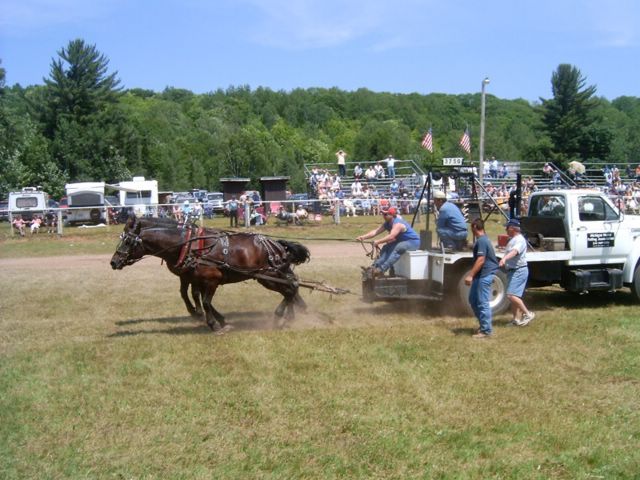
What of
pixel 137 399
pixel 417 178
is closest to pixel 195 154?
pixel 417 178

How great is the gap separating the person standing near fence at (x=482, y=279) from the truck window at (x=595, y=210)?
2.85 m

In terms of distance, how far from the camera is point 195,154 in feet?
305

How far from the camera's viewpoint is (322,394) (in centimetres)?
747

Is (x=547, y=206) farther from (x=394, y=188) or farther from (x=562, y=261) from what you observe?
(x=394, y=188)

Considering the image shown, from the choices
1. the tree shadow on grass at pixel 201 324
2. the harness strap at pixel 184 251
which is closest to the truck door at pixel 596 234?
the tree shadow on grass at pixel 201 324

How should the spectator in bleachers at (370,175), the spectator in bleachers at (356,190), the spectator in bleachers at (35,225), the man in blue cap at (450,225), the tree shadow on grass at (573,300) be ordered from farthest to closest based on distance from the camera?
the spectator in bleachers at (370,175)
the spectator in bleachers at (356,190)
the spectator in bleachers at (35,225)
the tree shadow on grass at (573,300)
the man in blue cap at (450,225)

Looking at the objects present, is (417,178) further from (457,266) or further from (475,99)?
(475,99)

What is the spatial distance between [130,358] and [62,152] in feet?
189

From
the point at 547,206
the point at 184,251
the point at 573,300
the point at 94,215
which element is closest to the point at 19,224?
the point at 94,215

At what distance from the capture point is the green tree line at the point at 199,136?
61.6 meters

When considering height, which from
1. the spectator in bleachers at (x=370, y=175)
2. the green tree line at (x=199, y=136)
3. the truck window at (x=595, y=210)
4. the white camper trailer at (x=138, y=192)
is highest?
the green tree line at (x=199, y=136)

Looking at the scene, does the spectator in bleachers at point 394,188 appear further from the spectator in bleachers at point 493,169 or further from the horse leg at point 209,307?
the horse leg at point 209,307

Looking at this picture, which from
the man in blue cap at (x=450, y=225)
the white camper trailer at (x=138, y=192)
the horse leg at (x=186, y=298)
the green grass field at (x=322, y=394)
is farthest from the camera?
the white camper trailer at (x=138, y=192)

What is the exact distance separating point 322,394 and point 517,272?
456cm
